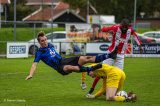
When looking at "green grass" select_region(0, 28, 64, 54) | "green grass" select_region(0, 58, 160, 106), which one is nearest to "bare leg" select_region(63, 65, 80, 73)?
"green grass" select_region(0, 58, 160, 106)

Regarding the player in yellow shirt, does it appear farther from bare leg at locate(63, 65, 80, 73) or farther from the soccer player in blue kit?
bare leg at locate(63, 65, 80, 73)

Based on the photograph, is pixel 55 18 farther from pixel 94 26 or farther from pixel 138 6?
pixel 94 26

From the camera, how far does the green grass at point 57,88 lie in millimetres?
15500

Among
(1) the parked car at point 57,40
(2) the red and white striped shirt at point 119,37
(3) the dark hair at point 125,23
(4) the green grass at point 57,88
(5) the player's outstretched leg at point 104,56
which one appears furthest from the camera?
(1) the parked car at point 57,40

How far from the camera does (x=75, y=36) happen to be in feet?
149

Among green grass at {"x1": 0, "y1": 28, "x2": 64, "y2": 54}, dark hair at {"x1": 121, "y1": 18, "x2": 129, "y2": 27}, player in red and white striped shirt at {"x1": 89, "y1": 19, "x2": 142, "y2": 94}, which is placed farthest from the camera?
green grass at {"x1": 0, "y1": 28, "x2": 64, "y2": 54}

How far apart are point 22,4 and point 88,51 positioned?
5464 centimetres

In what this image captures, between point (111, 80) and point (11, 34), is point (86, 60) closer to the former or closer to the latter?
point (111, 80)

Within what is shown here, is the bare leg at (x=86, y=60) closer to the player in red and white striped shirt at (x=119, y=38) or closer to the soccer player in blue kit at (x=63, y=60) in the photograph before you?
the soccer player in blue kit at (x=63, y=60)

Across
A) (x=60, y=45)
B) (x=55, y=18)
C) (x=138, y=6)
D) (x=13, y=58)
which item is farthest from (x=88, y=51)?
(x=138, y=6)

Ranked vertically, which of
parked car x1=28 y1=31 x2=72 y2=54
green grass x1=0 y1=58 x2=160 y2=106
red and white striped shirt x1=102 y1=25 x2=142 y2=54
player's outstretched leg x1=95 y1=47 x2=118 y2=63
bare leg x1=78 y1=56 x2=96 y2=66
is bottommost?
green grass x1=0 y1=58 x2=160 y2=106

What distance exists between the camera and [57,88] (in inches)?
765

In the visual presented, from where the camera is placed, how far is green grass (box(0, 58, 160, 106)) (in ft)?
50.9

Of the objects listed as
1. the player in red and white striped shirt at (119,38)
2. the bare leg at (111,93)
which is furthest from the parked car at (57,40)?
the bare leg at (111,93)
